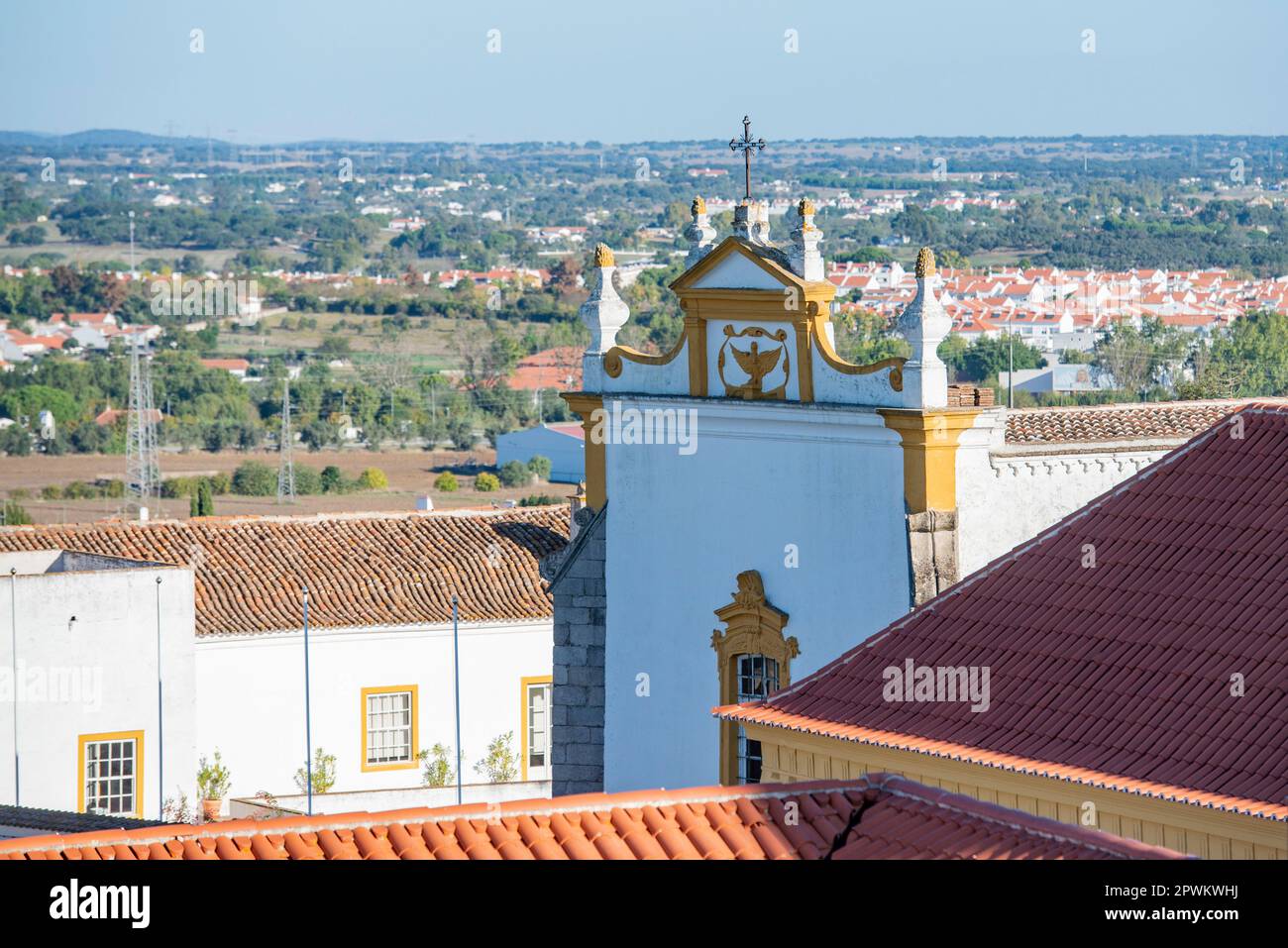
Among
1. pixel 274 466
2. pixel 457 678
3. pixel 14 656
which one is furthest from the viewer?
pixel 274 466

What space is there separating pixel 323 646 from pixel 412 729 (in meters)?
1.59

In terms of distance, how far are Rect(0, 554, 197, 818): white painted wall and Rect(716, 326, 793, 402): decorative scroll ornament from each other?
31.7ft

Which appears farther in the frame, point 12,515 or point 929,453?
point 12,515

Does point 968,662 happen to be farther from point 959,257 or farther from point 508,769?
Answer: point 959,257

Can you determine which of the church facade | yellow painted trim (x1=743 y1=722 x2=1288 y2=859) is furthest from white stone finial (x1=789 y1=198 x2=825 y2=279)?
yellow painted trim (x1=743 y1=722 x2=1288 y2=859)

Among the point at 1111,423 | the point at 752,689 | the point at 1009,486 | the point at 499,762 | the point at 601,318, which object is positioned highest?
the point at 601,318

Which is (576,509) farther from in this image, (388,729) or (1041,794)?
(1041,794)

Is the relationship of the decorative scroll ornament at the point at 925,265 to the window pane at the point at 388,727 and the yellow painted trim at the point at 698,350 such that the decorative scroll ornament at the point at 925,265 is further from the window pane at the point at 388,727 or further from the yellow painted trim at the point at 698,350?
the window pane at the point at 388,727

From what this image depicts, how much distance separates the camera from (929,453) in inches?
763

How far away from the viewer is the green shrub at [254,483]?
81875 mm

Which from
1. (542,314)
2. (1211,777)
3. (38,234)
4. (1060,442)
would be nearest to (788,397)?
Result: (1060,442)

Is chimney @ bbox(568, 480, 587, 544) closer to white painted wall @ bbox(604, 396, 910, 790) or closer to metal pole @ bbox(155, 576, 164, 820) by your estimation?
white painted wall @ bbox(604, 396, 910, 790)

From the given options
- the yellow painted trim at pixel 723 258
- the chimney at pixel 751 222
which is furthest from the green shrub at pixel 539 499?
the yellow painted trim at pixel 723 258

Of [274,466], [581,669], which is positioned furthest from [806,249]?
[274,466]
